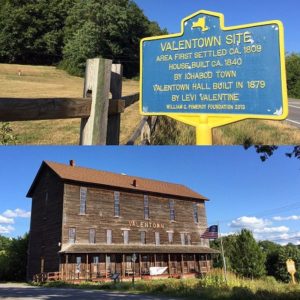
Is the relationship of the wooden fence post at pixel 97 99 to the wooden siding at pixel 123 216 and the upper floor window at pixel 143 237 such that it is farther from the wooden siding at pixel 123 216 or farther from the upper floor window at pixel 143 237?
the upper floor window at pixel 143 237

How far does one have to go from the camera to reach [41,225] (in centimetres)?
4475

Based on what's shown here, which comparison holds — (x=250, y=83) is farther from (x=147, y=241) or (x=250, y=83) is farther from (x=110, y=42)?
(x=110, y=42)

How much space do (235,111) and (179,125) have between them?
294 centimetres

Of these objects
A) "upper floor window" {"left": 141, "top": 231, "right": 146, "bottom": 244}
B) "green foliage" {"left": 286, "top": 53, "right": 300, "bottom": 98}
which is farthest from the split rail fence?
"green foliage" {"left": 286, "top": 53, "right": 300, "bottom": 98}

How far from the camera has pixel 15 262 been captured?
5172 centimetres

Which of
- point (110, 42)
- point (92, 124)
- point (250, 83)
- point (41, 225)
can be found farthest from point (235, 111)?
point (110, 42)

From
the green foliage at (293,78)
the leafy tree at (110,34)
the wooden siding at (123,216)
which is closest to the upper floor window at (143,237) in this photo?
the wooden siding at (123,216)

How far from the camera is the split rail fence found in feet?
17.0

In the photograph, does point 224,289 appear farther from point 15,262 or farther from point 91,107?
point 15,262

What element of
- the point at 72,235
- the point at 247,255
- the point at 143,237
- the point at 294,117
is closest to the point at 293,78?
the point at 143,237

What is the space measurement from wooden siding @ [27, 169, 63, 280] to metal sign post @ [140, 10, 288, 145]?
34361 millimetres

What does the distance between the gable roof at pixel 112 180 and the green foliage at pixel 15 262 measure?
880cm

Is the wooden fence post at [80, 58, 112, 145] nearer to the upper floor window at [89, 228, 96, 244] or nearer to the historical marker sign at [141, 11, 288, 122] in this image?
the historical marker sign at [141, 11, 288, 122]

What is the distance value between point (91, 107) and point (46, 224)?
39471 mm
